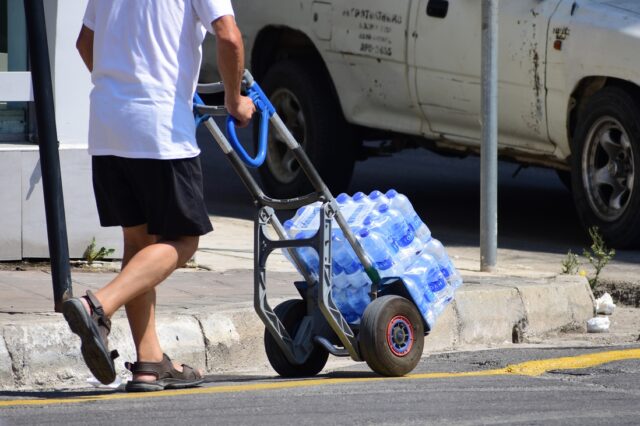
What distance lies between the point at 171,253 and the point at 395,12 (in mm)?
4689

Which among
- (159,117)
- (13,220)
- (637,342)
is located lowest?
(637,342)

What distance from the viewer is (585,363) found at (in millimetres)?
5945

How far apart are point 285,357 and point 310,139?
15.6 ft

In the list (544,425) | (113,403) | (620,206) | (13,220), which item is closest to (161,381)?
(113,403)

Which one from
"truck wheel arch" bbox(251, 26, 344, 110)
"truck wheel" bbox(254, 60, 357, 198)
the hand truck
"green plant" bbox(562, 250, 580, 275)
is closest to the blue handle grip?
the hand truck

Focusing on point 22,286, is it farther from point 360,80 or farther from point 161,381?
point 360,80

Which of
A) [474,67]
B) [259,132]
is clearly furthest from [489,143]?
[259,132]

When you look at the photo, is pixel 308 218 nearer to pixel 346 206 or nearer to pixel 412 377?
pixel 346 206

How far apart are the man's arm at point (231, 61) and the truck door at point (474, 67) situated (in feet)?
13.2

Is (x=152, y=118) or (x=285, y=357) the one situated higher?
(x=152, y=118)

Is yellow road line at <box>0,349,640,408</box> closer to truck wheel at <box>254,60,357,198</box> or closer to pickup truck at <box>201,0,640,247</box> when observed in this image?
pickup truck at <box>201,0,640,247</box>

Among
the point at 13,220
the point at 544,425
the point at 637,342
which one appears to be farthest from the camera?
the point at 13,220

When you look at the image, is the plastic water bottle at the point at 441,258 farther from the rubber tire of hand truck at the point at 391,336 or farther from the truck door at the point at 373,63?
the truck door at the point at 373,63

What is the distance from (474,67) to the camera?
922 cm
